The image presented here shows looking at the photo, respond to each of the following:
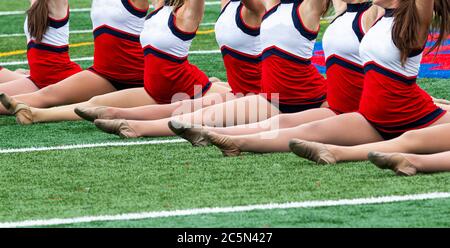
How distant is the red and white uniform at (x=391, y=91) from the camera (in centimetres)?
584

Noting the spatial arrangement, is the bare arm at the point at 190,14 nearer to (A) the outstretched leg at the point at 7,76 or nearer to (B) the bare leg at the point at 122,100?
(B) the bare leg at the point at 122,100

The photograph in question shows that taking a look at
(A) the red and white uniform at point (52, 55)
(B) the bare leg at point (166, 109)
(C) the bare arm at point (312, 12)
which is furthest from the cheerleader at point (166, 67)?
(C) the bare arm at point (312, 12)

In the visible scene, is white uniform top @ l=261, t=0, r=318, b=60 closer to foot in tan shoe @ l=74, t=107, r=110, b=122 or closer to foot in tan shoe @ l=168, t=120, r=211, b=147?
foot in tan shoe @ l=168, t=120, r=211, b=147

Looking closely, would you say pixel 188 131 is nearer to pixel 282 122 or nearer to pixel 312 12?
pixel 282 122

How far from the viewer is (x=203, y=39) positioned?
12.3m

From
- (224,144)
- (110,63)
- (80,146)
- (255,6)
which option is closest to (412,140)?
(224,144)

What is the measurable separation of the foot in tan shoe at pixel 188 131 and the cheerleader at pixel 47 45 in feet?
7.12

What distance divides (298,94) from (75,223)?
218 centimetres

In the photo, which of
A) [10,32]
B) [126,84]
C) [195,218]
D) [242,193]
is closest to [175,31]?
[126,84]

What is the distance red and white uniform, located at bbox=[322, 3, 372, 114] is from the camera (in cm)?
630

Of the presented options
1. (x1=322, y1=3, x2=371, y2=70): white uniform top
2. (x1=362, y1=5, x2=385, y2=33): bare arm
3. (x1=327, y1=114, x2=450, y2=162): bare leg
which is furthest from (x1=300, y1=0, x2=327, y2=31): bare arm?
(x1=327, y1=114, x2=450, y2=162): bare leg

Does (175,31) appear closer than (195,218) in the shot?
No
